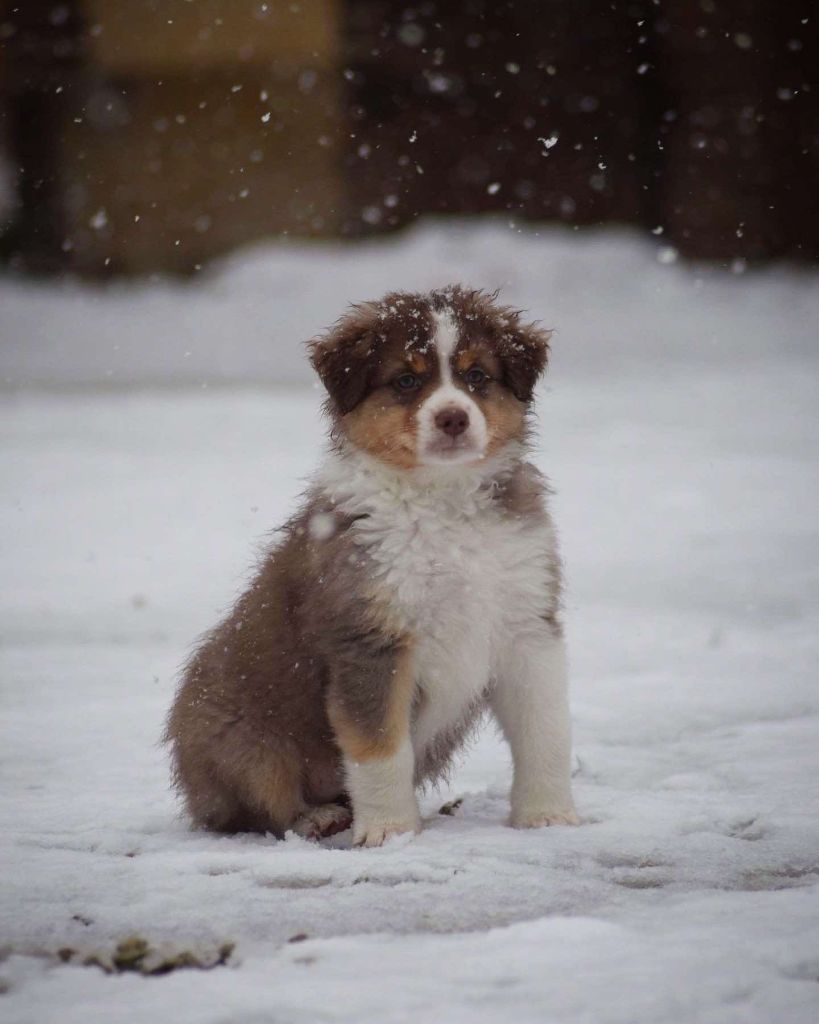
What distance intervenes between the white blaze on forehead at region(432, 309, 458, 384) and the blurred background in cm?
1385

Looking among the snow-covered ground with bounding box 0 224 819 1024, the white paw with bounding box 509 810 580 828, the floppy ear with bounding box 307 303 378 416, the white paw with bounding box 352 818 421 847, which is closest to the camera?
the snow-covered ground with bounding box 0 224 819 1024

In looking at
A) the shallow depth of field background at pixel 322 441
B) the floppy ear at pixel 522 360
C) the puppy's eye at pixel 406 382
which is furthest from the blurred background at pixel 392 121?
the puppy's eye at pixel 406 382

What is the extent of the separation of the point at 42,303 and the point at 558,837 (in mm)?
15020

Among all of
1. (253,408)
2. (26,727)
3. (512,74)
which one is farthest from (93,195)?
(26,727)

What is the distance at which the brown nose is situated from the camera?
3906 millimetres

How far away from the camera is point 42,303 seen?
57.6 feet

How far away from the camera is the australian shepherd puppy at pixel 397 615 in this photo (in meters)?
→ 3.87

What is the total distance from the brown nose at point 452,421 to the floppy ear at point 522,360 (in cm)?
33

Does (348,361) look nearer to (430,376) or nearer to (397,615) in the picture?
(430,376)

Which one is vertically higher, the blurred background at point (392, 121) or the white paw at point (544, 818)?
the blurred background at point (392, 121)

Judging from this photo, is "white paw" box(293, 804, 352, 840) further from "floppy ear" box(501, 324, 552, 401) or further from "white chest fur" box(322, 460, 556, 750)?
"floppy ear" box(501, 324, 552, 401)

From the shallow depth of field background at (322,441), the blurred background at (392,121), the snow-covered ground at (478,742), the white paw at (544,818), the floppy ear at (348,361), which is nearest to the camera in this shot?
the snow-covered ground at (478,742)

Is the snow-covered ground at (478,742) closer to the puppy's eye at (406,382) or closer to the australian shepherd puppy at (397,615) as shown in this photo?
the australian shepherd puppy at (397,615)

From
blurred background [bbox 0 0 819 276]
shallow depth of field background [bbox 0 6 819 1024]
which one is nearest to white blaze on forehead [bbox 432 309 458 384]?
shallow depth of field background [bbox 0 6 819 1024]
